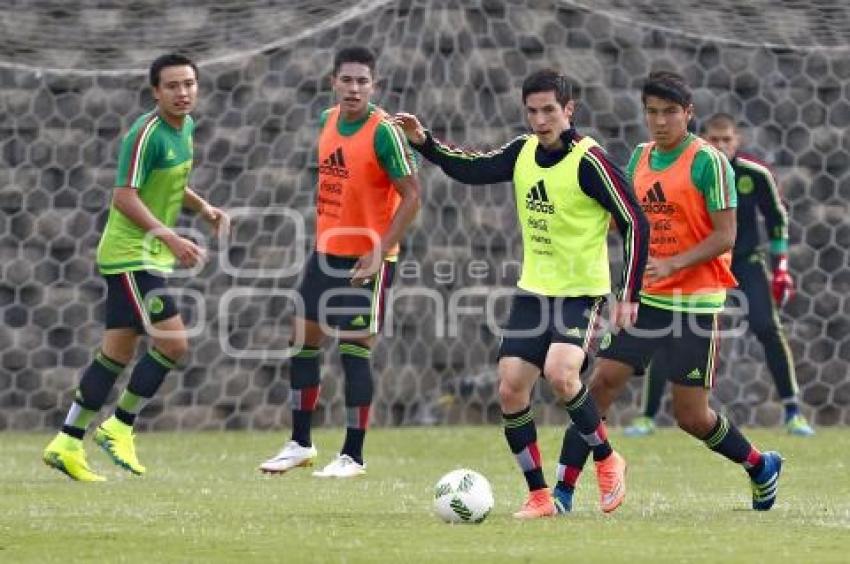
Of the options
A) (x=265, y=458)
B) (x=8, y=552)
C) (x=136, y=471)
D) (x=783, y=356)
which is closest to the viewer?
(x=8, y=552)

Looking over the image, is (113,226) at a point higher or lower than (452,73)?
lower

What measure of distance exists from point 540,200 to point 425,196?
226 inches

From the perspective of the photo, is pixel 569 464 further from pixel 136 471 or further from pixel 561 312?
pixel 136 471

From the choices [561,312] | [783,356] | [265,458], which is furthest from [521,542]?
[783,356]

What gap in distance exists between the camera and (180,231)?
44.4 ft

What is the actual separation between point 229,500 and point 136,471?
1401 millimetres

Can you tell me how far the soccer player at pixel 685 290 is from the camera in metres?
8.27

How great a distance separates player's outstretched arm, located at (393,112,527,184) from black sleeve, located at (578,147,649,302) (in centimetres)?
41

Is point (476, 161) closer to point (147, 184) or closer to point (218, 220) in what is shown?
point (147, 184)

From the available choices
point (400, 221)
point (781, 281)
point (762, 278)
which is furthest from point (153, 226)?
point (781, 281)

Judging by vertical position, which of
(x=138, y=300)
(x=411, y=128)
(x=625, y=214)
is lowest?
(x=138, y=300)

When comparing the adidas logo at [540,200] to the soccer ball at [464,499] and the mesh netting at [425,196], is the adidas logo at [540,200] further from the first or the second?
the mesh netting at [425,196]

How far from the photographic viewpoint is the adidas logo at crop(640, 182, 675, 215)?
8.41m

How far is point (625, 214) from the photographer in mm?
7820
